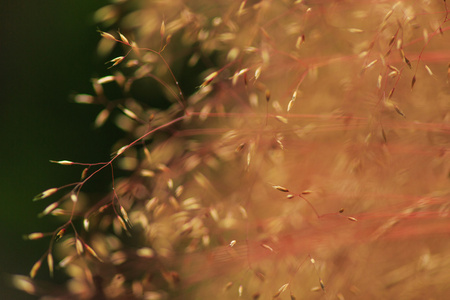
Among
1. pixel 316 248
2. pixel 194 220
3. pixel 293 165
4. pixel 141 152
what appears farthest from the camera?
pixel 141 152

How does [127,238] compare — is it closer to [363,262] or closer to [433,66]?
[363,262]

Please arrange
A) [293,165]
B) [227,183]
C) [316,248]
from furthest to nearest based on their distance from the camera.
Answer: [227,183] → [293,165] → [316,248]

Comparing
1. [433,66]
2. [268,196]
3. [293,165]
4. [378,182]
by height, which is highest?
[433,66]

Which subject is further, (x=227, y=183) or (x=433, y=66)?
(x=227, y=183)

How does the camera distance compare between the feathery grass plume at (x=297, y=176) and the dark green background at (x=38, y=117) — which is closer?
the feathery grass plume at (x=297, y=176)

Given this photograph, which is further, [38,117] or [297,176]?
[38,117]

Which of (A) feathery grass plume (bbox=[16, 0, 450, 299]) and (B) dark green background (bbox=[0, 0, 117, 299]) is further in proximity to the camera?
(B) dark green background (bbox=[0, 0, 117, 299])

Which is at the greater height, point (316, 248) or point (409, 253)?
point (316, 248)

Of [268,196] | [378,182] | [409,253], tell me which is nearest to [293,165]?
[268,196]
